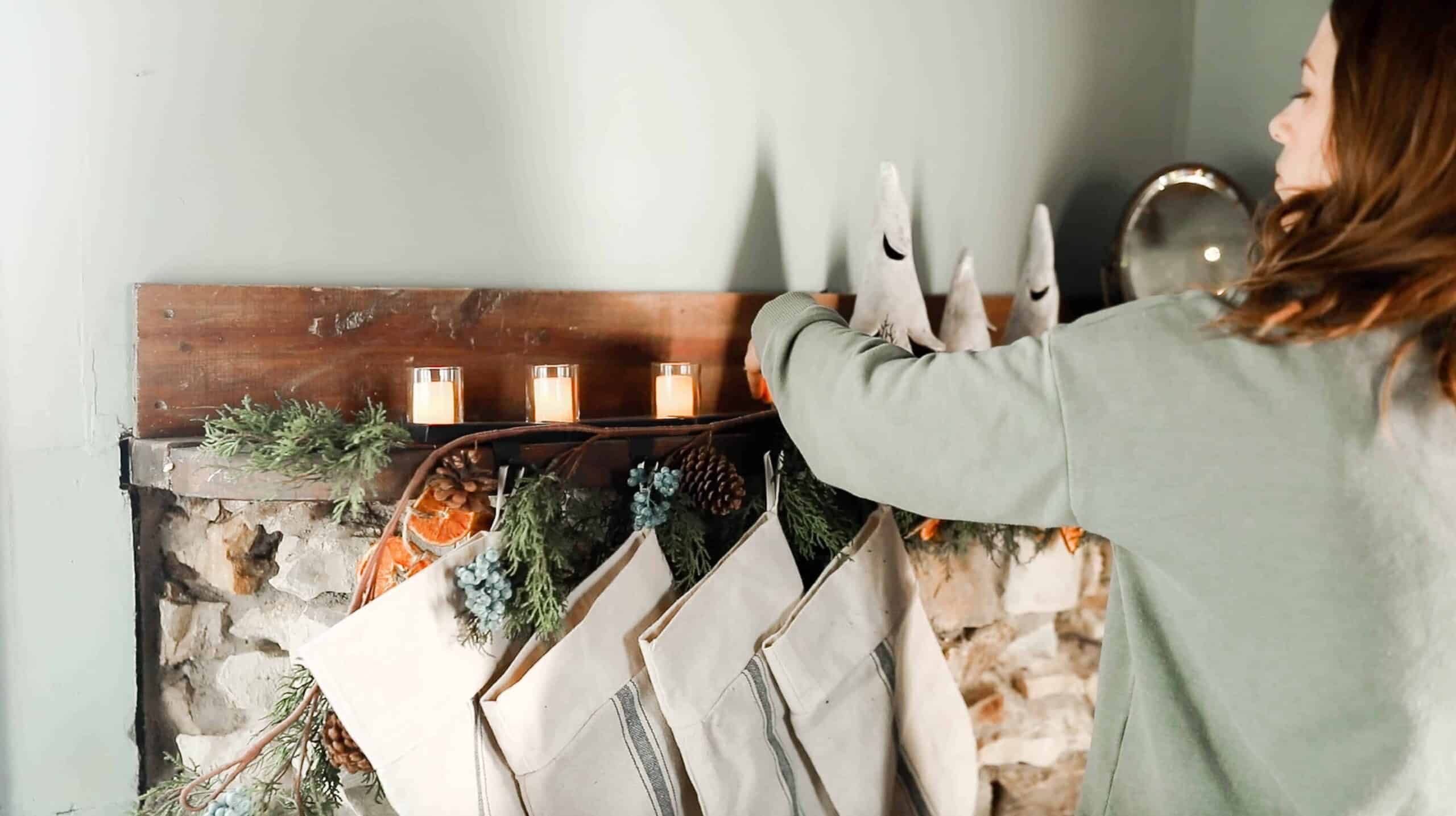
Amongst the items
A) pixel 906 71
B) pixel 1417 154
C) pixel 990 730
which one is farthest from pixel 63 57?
pixel 990 730

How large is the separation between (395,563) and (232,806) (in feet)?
0.73

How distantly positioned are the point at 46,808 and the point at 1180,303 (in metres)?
1.01

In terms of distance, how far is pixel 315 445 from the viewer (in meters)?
0.78

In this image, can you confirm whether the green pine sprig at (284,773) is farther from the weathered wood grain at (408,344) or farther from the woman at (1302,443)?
the woman at (1302,443)

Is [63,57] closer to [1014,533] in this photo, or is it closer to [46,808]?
[46,808]

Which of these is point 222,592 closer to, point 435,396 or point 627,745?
point 435,396

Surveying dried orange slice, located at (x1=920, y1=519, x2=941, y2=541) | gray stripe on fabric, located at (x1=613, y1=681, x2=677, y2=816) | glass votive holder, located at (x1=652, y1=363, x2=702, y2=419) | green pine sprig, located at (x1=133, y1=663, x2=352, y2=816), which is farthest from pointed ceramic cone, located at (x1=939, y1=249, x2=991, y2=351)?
green pine sprig, located at (x1=133, y1=663, x2=352, y2=816)

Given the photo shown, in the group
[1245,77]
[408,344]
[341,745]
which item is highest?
[1245,77]

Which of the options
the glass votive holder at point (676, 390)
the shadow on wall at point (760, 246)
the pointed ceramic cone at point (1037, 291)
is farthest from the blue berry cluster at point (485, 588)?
the pointed ceramic cone at point (1037, 291)

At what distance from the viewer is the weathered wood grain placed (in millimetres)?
825

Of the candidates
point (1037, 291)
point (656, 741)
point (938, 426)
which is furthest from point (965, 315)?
point (656, 741)

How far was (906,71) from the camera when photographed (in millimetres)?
1198

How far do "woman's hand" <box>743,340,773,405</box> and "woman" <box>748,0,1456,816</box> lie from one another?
31cm

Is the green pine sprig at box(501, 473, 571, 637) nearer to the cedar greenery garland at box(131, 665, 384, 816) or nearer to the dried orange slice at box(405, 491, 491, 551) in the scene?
the dried orange slice at box(405, 491, 491, 551)
